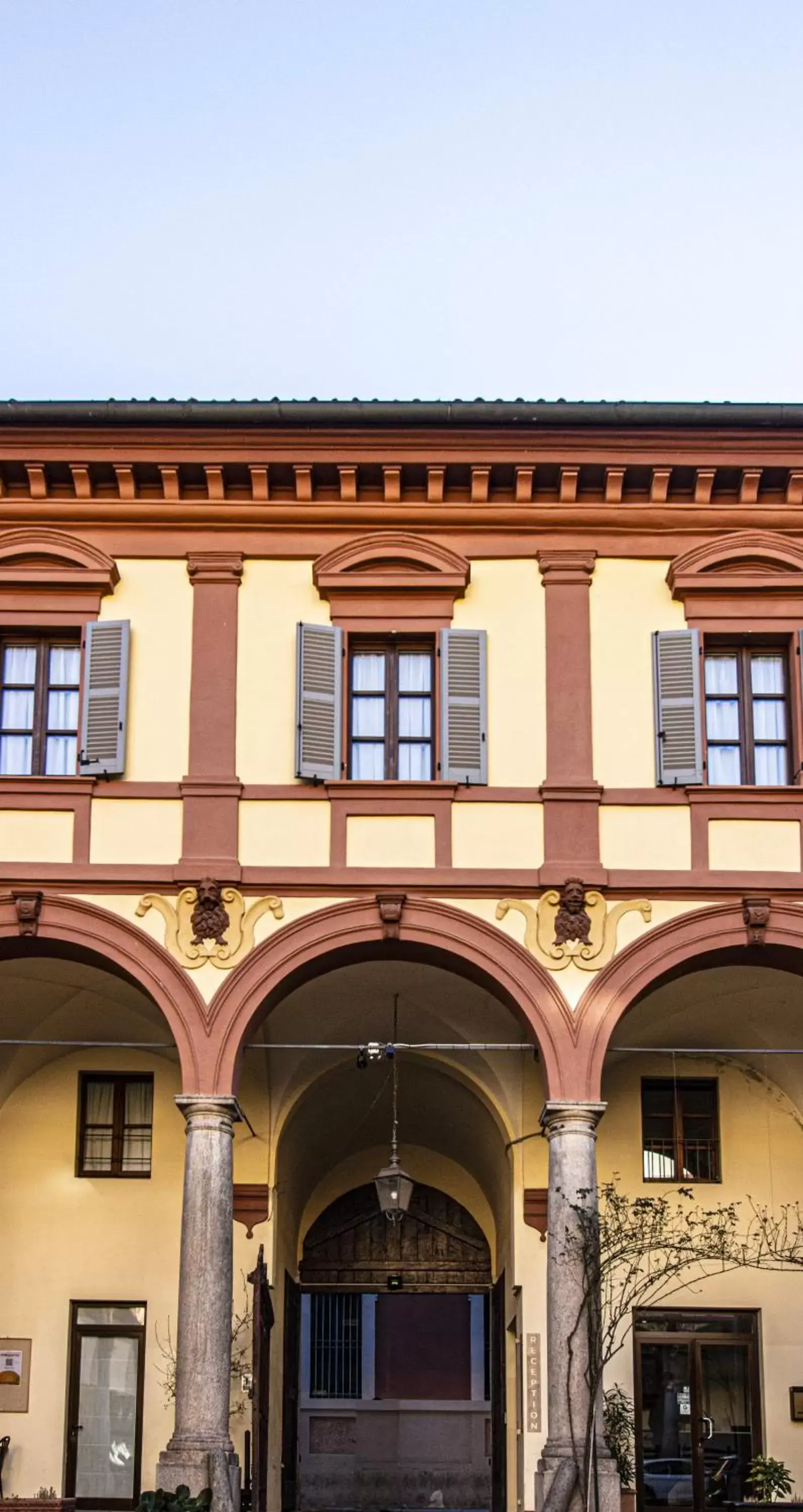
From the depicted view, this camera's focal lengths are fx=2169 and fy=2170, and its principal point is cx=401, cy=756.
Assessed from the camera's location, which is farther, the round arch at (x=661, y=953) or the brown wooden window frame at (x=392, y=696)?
the brown wooden window frame at (x=392, y=696)

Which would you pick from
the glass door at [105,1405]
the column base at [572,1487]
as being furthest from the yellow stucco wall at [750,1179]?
the glass door at [105,1405]

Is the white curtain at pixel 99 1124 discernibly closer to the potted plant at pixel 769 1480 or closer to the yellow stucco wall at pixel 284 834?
the yellow stucco wall at pixel 284 834

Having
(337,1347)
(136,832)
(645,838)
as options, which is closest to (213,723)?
(136,832)

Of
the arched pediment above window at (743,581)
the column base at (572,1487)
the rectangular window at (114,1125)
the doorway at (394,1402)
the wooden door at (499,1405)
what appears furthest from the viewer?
the doorway at (394,1402)

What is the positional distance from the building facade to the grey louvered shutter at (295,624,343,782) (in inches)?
1.7

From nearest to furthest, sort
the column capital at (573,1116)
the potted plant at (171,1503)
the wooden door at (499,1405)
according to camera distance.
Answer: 1. the potted plant at (171,1503)
2. the column capital at (573,1116)
3. the wooden door at (499,1405)

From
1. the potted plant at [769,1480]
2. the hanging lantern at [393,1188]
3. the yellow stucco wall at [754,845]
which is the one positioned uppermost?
the yellow stucco wall at [754,845]

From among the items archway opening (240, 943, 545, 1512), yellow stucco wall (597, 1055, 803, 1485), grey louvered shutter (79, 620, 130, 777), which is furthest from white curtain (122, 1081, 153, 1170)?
yellow stucco wall (597, 1055, 803, 1485)

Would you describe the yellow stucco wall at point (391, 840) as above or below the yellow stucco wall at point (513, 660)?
below

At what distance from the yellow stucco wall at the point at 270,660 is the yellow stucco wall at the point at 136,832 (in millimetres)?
787

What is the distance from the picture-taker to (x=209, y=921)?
19.2 metres

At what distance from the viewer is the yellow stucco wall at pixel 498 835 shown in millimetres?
19469

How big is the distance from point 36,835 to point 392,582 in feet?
13.2

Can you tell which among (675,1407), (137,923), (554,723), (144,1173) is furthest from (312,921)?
(675,1407)
